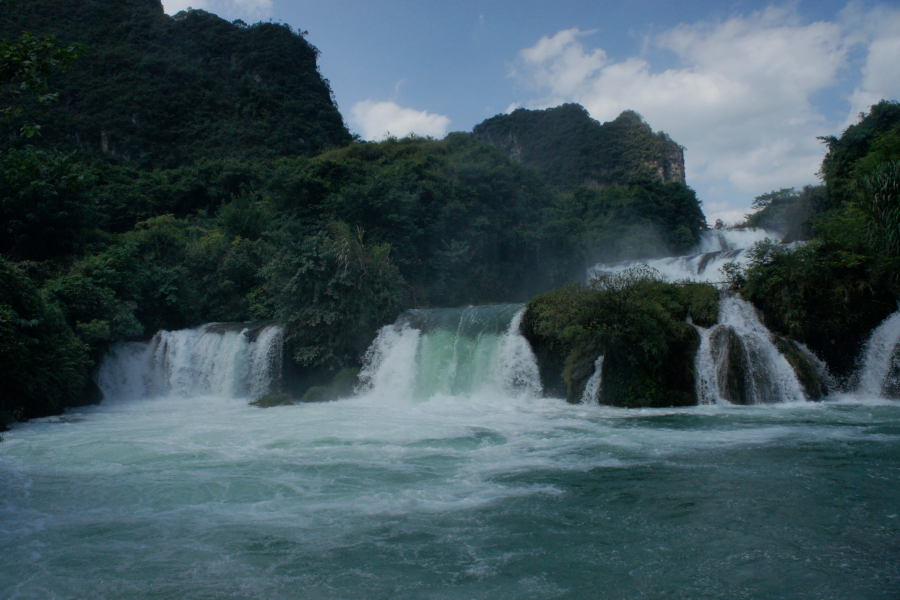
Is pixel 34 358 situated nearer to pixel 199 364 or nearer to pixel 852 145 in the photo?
pixel 199 364

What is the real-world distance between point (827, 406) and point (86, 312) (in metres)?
20.6

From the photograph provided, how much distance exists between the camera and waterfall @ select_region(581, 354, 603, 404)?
15273 mm

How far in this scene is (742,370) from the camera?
46.2ft

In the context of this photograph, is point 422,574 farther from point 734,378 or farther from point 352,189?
point 352,189

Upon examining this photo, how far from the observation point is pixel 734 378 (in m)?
14.0

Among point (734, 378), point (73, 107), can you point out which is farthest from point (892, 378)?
point (73, 107)

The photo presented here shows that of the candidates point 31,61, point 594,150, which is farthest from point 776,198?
point 31,61

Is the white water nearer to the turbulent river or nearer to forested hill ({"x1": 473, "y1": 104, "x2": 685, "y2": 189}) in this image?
the turbulent river

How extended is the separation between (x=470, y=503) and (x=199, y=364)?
16.0 m

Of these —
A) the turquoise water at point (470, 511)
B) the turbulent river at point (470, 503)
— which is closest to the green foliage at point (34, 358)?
the turbulent river at point (470, 503)

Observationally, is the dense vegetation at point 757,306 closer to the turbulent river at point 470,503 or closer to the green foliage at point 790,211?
the turbulent river at point 470,503

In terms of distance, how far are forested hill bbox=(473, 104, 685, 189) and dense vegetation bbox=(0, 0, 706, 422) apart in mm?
15420

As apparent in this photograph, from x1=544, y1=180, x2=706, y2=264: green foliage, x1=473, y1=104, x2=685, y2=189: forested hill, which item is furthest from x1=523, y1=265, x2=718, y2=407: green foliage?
x1=473, y1=104, x2=685, y2=189: forested hill

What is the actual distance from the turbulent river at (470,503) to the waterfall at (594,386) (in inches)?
35.4
